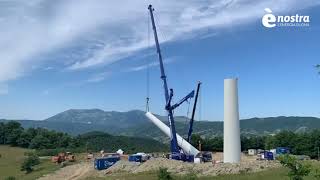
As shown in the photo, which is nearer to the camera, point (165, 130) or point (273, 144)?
point (165, 130)

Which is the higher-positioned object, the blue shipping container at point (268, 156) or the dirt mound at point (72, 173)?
the blue shipping container at point (268, 156)

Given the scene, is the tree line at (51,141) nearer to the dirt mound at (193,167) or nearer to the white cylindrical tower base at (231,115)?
the dirt mound at (193,167)

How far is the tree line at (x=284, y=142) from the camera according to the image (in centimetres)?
12419

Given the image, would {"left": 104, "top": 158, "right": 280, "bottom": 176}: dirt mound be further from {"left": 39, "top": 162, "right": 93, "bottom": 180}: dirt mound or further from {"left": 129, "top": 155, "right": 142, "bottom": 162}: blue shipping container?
{"left": 39, "top": 162, "right": 93, "bottom": 180}: dirt mound

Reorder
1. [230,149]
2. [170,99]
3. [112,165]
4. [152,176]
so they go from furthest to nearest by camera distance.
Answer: [170,99] → [112,165] → [230,149] → [152,176]

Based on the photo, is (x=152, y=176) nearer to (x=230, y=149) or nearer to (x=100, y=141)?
(x=230, y=149)

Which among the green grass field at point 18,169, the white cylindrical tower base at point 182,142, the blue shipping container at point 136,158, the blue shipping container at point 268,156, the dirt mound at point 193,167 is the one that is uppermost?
the white cylindrical tower base at point 182,142

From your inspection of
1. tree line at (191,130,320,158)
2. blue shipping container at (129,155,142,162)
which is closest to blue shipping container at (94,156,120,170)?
blue shipping container at (129,155,142,162)

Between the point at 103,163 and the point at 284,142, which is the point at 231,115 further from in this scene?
the point at 284,142

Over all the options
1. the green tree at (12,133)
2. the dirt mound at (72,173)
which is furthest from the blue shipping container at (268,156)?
the green tree at (12,133)

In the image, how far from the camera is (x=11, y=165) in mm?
109438

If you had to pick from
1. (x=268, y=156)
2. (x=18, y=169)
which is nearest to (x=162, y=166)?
(x=268, y=156)

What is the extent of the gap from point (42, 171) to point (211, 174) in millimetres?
37812

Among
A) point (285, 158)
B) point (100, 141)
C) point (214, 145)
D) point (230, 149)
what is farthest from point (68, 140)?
point (285, 158)
